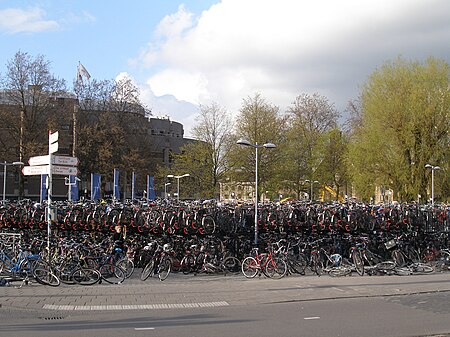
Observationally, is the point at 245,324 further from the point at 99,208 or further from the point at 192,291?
the point at 99,208

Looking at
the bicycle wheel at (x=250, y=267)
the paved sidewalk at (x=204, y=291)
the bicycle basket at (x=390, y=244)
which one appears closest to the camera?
the paved sidewalk at (x=204, y=291)

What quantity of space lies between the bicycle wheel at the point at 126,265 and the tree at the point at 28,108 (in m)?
28.0

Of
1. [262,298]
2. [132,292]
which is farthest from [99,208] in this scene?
[262,298]

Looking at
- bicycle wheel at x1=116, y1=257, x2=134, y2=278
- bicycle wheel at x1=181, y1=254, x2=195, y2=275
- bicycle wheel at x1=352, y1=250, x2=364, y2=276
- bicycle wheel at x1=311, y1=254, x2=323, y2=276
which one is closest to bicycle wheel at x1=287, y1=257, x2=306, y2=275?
bicycle wheel at x1=311, y1=254, x2=323, y2=276

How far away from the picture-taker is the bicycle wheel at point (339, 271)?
49.2 ft

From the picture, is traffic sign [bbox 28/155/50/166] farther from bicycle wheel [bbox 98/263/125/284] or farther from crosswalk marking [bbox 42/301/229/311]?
crosswalk marking [bbox 42/301/229/311]

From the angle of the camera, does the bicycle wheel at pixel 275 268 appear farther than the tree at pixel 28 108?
No

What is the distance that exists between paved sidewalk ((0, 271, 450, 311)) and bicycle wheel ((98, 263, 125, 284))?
0.31 metres

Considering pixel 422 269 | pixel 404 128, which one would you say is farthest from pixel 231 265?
pixel 404 128

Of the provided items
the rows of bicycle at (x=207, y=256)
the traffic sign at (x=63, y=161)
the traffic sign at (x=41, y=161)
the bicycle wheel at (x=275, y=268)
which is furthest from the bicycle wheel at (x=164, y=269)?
the traffic sign at (x=41, y=161)

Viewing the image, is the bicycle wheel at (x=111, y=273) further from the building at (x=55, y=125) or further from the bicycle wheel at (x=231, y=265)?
the building at (x=55, y=125)

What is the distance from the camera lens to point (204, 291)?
39.8ft

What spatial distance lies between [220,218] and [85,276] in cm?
508

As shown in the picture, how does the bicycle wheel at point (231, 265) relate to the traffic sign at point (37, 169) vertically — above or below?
below
